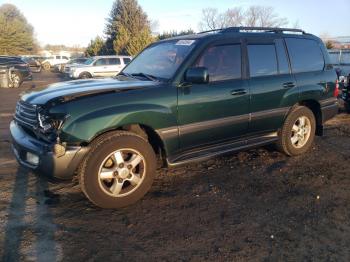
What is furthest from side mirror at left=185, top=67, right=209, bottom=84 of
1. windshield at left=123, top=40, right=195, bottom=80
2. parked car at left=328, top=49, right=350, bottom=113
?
parked car at left=328, top=49, right=350, bottom=113

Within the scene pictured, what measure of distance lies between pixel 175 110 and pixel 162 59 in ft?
3.23

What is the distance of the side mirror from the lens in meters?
4.53

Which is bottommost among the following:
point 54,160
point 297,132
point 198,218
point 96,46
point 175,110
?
point 198,218

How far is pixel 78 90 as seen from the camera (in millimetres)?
4289

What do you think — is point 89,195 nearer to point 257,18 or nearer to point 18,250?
point 18,250

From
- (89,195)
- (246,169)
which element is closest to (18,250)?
(89,195)

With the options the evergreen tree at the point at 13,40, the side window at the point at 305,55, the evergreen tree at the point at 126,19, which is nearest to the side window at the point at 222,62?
the side window at the point at 305,55

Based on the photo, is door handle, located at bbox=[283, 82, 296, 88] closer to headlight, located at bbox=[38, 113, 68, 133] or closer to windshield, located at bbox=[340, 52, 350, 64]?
headlight, located at bbox=[38, 113, 68, 133]

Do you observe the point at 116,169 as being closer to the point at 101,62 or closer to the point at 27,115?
the point at 27,115

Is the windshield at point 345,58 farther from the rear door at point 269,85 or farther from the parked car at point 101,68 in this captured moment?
the parked car at point 101,68

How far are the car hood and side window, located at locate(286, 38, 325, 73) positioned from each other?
2474 mm

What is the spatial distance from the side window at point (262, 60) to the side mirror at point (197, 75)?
3.44ft

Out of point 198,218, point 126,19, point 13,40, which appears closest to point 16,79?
point 198,218

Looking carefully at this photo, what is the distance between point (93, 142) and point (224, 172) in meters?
2.14
